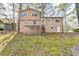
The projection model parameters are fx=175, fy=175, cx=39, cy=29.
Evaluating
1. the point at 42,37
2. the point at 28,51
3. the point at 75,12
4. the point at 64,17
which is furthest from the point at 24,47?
the point at 75,12

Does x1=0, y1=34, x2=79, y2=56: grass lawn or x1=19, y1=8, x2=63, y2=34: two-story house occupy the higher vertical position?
x1=19, y1=8, x2=63, y2=34: two-story house

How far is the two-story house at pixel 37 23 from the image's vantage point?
5.20ft

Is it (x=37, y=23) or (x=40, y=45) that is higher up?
(x=37, y=23)

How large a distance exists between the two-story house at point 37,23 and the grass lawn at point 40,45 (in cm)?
5

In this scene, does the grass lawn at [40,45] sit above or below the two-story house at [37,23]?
below

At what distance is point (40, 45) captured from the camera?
5.07 feet

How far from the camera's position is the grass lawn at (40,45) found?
151 cm

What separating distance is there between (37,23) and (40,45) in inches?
8.1

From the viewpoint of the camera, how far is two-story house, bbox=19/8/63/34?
5.20 feet

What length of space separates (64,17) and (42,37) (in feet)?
0.90

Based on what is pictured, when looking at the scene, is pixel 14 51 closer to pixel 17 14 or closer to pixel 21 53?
pixel 21 53

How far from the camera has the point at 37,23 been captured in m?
1.60

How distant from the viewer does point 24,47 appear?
60.4 inches

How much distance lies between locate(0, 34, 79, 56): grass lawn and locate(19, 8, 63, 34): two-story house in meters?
0.05
